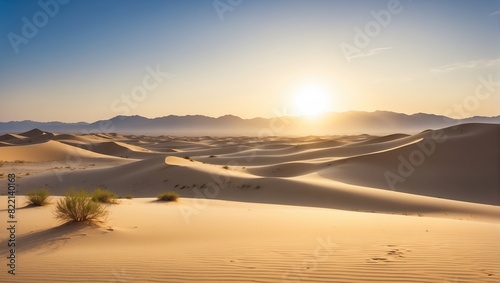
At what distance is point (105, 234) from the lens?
23.7 feet

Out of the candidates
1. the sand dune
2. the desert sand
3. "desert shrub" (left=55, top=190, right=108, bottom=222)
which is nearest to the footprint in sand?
the desert sand

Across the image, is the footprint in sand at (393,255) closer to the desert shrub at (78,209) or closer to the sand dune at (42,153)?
the desert shrub at (78,209)

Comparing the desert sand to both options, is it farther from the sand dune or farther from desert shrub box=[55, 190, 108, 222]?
the sand dune

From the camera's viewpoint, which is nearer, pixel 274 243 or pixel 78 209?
pixel 274 243

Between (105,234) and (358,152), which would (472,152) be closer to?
(358,152)

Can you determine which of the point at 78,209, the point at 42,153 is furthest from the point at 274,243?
the point at 42,153

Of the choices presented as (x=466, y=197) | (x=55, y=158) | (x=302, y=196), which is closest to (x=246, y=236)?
(x=302, y=196)

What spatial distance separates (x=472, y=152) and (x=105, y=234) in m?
26.8

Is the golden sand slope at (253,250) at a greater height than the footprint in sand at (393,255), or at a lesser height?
lesser

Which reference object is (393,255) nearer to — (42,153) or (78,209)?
(78,209)

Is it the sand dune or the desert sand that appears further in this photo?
the sand dune

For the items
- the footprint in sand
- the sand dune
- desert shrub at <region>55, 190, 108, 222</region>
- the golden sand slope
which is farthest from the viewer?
the sand dune

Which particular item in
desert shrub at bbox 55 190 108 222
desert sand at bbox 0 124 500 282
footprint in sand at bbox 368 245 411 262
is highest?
desert shrub at bbox 55 190 108 222

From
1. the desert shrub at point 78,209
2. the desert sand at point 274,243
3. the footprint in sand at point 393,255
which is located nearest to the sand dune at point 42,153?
the desert sand at point 274,243
